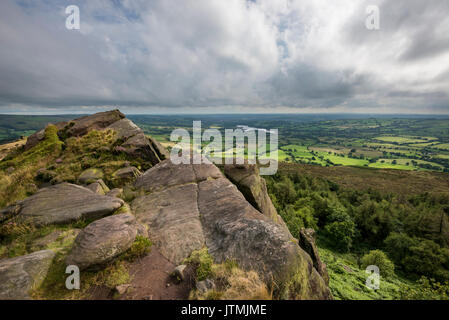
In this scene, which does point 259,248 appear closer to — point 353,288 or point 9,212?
point 9,212

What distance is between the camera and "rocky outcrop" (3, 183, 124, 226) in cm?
959

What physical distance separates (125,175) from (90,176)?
2750mm

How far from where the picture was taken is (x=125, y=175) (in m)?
16.0

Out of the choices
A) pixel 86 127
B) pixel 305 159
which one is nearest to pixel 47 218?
pixel 86 127

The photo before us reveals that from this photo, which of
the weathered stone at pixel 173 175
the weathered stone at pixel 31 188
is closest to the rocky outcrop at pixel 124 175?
the weathered stone at pixel 173 175

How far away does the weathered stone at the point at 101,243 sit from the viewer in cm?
684

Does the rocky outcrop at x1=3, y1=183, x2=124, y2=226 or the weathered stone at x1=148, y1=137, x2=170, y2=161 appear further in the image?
the weathered stone at x1=148, y1=137, x2=170, y2=161

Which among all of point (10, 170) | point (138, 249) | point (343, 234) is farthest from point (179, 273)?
point (343, 234)

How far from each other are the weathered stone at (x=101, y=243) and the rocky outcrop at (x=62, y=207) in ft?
8.67

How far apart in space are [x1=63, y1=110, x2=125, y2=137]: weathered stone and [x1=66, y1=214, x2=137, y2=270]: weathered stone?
20332 millimetres

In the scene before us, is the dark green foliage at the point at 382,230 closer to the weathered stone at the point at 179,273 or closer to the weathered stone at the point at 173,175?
the weathered stone at the point at 173,175

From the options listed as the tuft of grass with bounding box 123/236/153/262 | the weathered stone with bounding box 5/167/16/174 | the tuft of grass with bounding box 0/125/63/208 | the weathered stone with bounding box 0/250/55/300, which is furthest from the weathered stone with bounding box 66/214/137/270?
the weathered stone with bounding box 5/167/16/174

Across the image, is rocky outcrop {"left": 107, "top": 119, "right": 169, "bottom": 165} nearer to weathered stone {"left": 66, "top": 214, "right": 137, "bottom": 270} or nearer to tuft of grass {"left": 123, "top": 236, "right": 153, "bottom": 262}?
weathered stone {"left": 66, "top": 214, "right": 137, "bottom": 270}

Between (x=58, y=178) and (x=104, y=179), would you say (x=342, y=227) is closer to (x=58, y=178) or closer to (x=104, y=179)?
(x=104, y=179)
